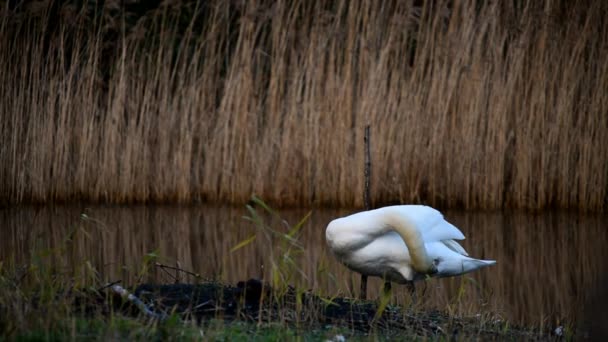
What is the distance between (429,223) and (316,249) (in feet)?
9.95

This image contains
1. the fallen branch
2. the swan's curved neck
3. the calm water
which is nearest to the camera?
the fallen branch

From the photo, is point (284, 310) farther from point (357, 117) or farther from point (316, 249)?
point (357, 117)

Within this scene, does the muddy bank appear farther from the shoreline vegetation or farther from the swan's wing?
the swan's wing

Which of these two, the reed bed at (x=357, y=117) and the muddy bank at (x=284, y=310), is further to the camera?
Result: the reed bed at (x=357, y=117)

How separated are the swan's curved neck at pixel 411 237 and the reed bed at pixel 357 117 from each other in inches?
193

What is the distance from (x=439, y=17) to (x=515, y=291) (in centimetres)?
373

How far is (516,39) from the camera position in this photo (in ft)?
32.2

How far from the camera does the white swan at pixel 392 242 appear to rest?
16.2ft

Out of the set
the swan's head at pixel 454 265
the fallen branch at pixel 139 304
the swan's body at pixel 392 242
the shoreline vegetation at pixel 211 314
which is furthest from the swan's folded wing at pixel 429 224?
the fallen branch at pixel 139 304

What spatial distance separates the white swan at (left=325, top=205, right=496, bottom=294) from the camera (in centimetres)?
495

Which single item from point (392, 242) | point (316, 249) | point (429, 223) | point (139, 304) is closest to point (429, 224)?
point (429, 223)

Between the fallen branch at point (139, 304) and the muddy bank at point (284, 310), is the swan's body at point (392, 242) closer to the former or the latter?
the muddy bank at point (284, 310)

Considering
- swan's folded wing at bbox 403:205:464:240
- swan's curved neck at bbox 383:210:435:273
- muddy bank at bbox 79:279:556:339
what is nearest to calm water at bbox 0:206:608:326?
swan's folded wing at bbox 403:205:464:240

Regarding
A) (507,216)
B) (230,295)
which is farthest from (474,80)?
(230,295)
